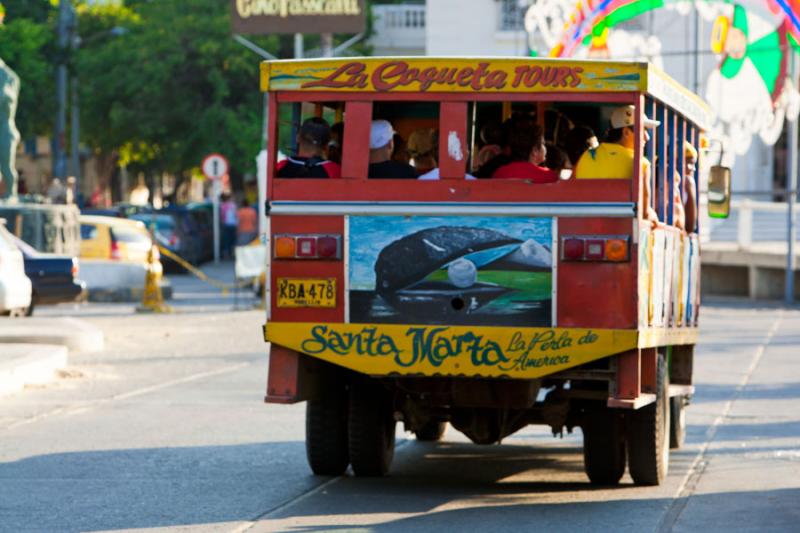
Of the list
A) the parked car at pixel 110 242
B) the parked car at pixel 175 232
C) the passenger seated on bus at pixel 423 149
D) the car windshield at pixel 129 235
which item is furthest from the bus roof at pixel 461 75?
the parked car at pixel 175 232

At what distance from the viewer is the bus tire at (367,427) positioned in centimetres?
1088

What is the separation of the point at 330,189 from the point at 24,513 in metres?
2.36

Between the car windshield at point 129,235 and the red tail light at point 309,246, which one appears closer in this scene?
the red tail light at point 309,246

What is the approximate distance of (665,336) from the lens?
10922mm

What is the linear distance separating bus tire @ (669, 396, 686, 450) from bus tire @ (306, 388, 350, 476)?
2.61 m

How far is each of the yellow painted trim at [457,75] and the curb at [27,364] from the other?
267 inches

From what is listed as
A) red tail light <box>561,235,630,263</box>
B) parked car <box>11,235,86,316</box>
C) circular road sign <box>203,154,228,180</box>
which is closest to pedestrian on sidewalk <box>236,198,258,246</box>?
A: circular road sign <box>203,154,228,180</box>

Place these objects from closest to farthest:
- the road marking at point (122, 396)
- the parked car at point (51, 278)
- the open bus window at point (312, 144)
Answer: the open bus window at point (312, 144)
the road marking at point (122, 396)
the parked car at point (51, 278)

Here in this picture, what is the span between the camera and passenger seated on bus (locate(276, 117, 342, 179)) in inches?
408

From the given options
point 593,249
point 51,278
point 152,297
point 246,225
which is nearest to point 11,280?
point 51,278

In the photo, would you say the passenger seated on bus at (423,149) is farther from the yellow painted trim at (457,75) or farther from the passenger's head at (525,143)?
the yellow painted trim at (457,75)

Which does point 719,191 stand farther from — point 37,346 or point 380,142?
point 37,346

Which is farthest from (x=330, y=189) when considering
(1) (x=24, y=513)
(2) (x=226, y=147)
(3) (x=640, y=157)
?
(2) (x=226, y=147)

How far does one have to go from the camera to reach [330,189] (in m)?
10.2
